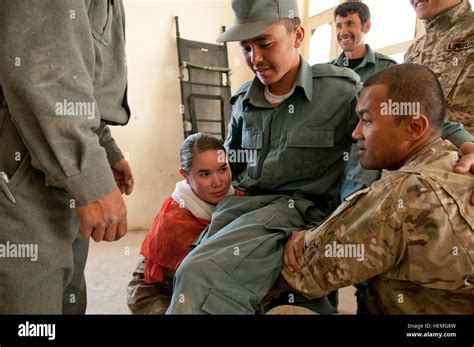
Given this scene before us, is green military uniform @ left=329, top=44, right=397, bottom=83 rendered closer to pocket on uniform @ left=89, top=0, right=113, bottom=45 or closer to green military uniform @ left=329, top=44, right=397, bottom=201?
green military uniform @ left=329, top=44, right=397, bottom=201

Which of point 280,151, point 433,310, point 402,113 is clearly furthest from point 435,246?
point 280,151

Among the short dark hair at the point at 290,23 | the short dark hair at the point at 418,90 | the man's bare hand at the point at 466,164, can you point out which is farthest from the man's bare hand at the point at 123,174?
the man's bare hand at the point at 466,164

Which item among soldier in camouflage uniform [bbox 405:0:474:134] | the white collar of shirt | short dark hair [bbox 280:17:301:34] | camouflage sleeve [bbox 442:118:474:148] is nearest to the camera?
camouflage sleeve [bbox 442:118:474:148]

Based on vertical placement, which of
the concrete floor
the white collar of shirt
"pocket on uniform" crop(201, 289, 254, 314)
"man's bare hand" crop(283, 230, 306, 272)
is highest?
the white collar of shirt

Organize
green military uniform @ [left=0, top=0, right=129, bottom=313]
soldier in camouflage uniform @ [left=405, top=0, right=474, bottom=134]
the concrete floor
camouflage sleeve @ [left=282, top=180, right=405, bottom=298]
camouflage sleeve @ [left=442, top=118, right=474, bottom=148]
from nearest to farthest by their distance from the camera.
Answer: green military uniform @ [left=0, top=0, right=129, bottom=313] < camouflage sleeve @ [left=282, top=180, right=405, bottom=298] < camouflage sleeve @ [left=442, top=118, right=474, bottom=148] < soldier in camouflage uniform @ [left=405, top=0, right=474, bottom=134] < the concrete floor

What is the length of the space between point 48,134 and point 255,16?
684 mm

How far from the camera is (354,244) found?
0.75 m

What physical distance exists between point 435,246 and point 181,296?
1.77ft

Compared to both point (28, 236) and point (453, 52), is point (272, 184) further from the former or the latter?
point (453, 52)

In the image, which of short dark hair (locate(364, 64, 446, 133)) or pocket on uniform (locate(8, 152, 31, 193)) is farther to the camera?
short dark hair (locate(364, 64, 446, 133))

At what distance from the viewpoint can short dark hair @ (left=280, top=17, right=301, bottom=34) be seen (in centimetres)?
107

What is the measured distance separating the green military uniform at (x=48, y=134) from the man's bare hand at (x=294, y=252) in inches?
17.0

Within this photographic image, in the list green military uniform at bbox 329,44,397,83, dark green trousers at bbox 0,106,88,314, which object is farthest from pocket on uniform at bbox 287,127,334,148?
green military uniform at bbox 329,44,397,83
